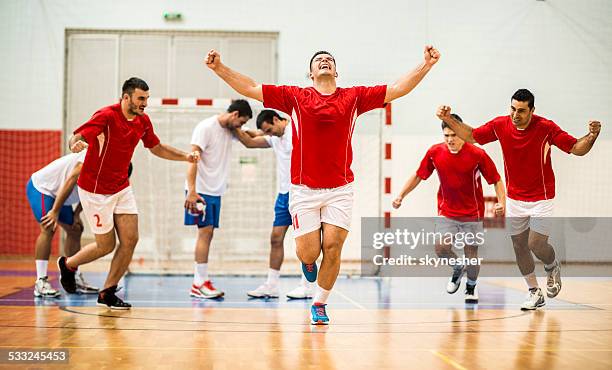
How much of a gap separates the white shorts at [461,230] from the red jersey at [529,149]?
113 centimetres

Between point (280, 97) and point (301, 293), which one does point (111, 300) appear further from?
point (280, 97)

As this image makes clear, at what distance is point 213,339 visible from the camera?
5.29 metres

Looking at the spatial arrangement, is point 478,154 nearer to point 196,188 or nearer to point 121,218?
point 196,188

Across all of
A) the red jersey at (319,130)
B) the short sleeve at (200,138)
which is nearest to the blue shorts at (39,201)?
the short sleeve at (200,138)

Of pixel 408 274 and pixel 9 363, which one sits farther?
pixel 408 274

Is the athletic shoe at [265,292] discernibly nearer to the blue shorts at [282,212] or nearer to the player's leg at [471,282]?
the blue shorts at [282,212]

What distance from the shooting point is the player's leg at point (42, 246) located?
789 cm

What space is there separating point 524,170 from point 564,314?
4.83 ft

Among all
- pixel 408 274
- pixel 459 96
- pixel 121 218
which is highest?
pixel 459 96

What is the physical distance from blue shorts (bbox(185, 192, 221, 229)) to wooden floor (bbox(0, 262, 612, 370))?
0.91 meters

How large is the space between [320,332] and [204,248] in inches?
120

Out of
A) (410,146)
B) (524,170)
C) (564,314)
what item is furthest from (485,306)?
(410,146)

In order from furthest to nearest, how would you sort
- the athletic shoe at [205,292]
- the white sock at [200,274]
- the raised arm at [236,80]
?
the white sock at [200,274] → the athletic shoe at [205,292] → the raised arm at [236,80]

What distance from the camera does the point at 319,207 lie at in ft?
19.5
